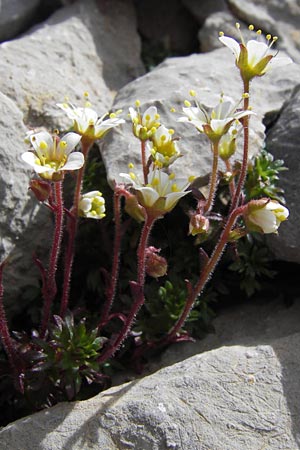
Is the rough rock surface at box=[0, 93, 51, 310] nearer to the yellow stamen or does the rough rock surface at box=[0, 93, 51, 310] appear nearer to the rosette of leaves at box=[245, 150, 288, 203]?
the yellow stamen

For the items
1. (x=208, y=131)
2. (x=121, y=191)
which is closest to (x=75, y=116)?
A: (x=121, y=191)

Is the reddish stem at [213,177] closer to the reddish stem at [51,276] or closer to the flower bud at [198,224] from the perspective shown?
the flower bud at [198,224]

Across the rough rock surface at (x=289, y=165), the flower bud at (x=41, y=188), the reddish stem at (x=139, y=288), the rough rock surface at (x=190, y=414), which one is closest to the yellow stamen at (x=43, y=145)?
the flower bud at (x=41, y=188)

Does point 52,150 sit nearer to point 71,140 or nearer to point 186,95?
point 71,140

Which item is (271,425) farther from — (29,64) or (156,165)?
(29,64)

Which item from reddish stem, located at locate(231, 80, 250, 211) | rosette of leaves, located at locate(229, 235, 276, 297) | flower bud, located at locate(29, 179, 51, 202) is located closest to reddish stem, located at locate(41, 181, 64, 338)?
flower bud, located at locate(29, 179, 51, 202)

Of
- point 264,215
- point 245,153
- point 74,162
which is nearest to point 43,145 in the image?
point 74,162
